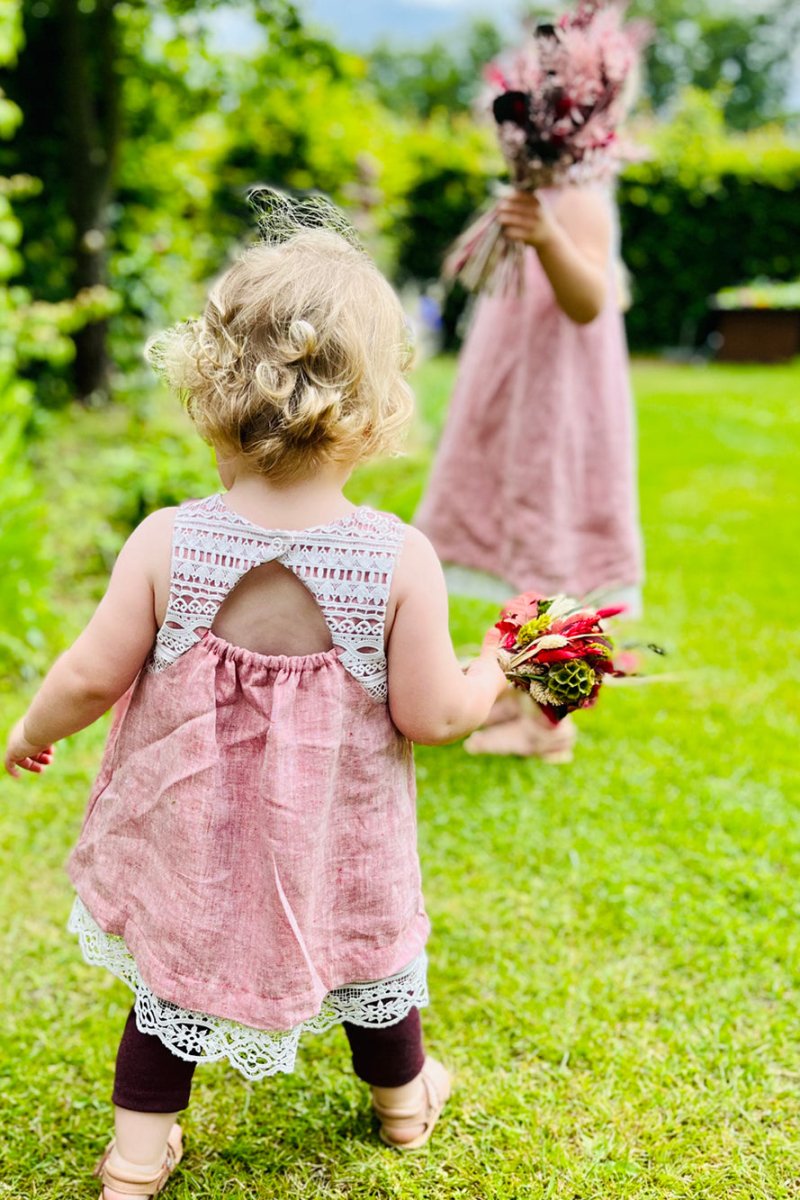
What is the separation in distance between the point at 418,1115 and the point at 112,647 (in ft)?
3.10

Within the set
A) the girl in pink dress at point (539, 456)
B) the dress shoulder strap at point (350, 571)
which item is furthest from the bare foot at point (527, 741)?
the dress shoulder strap at point (350, 571)

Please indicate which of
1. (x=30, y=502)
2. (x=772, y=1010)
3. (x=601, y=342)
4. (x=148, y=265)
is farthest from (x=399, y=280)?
(x=772, y=1010)

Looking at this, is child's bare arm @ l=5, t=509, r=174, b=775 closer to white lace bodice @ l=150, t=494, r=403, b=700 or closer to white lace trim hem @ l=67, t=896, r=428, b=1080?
white lace bodice @ l=150, t=494, r=403, b=700

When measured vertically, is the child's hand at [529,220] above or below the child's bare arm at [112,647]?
above

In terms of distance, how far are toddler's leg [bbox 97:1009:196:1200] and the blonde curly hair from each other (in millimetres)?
861

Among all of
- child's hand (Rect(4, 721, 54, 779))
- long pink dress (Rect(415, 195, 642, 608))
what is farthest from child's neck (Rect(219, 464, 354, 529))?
long pink dress (Rect(415, 195, 642, 608))

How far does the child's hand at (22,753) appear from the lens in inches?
62.4

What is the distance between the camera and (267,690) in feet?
4.80

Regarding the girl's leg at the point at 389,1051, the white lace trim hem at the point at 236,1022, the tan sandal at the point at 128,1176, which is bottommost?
the tan sandal at the point at 128,1176

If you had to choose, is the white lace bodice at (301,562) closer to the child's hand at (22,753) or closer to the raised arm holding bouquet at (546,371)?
the child's hand at (22,753)

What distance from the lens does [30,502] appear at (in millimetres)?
3855

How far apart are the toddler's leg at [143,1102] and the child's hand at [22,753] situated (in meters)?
0.40

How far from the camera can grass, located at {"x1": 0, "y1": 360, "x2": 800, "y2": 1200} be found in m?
1.78

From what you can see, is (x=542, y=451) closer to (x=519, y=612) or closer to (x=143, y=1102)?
(x=519, y=612)
